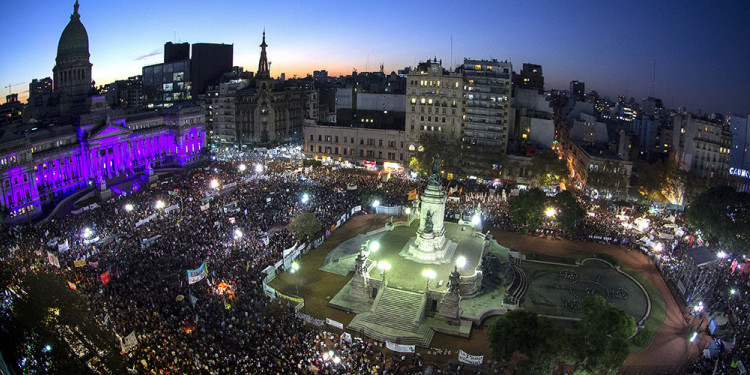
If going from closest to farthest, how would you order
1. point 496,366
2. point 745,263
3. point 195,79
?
point 496,366 → point 745,263 → point 195,79

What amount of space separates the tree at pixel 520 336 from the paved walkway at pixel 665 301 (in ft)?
28.2

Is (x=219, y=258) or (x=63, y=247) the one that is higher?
(x=63, y=247)

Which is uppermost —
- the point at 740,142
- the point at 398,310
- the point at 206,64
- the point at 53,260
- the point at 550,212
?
the point at 206,64

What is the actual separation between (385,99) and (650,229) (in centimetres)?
5855

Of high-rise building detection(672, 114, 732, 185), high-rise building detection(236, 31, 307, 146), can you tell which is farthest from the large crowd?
high-rise building detection(236, 31, 307, 146)

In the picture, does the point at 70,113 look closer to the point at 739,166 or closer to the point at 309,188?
the point at 309,188

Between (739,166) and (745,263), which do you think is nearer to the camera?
(745,263)

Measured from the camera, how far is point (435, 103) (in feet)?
276

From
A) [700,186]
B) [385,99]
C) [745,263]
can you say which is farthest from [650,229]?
[385,99]

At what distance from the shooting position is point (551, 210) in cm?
5481

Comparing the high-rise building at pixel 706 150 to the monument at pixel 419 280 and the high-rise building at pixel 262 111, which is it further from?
the high-rise building at pixel 262 111

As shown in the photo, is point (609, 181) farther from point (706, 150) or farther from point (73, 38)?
point (73, 38)

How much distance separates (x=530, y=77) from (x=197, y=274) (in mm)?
152836

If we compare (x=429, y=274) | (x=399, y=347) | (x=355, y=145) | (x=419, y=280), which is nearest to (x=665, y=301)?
(x=429, y=274)
